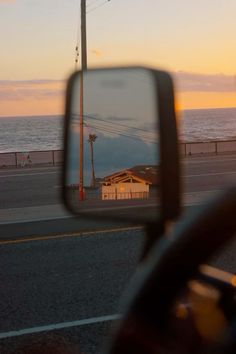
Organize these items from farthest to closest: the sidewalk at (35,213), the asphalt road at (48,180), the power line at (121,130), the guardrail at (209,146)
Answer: the guardrail at (209,146) → the asphalt road at (48,180) → the sidewalk at (35,213) → the power line at (121,130)

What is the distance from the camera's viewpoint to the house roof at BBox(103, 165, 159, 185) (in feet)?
7.43

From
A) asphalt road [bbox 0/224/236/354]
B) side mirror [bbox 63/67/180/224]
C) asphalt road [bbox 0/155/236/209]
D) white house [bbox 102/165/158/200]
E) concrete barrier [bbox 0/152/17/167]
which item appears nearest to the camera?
side mirror [bbox 63/67/180/224]

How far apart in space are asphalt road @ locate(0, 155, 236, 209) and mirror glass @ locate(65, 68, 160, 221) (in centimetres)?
1051

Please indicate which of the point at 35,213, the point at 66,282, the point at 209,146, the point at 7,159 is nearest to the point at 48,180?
the point at 35,213

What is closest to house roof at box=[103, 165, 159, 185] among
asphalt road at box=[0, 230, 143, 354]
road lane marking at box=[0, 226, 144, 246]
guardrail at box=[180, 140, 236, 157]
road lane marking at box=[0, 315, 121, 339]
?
asphalt road at box=[0, 230, 143, 354]

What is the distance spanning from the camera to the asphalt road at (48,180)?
699 inches

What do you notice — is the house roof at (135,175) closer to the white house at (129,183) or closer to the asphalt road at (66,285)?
the white house at (129,183)

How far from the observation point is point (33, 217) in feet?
42.2

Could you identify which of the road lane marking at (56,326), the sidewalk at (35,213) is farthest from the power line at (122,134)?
the sidewalk at (35,213)

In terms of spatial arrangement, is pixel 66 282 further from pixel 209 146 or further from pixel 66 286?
pixel 209 146

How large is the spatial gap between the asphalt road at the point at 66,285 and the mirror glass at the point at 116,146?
803mm

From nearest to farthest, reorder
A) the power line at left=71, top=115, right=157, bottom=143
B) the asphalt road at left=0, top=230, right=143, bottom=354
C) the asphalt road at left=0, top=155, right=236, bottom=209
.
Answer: the power line at left=71, top=115, right=157, bottom=143
the asphalt road at left=0, top=230, right=143, bottom=354
the asphalt road at left=0, top=155, right=236, bottom=209

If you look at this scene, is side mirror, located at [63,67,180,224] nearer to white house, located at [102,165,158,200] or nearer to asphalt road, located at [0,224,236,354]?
white house, located at [102,165,158,200]

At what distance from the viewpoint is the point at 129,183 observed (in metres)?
2.53
